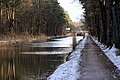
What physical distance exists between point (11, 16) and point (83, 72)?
2410 inches

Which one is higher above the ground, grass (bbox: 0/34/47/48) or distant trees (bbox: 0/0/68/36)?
distant trees (bbox: 0/0/68/36)

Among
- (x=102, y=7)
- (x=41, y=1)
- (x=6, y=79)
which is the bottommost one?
(x=6, y=79)

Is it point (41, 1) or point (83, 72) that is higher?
point (41, 1)

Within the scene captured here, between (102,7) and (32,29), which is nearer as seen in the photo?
(102,7)

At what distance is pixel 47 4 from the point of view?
11319 cm

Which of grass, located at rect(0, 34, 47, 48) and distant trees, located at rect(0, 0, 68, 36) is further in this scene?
distant trees, located at rect(0, 0, 68, 36)

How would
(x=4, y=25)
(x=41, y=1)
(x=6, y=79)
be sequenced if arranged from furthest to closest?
(x=41, y=1) → (x=4, y=25) → (x=6, y=79)

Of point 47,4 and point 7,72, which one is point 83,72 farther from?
point 47,4

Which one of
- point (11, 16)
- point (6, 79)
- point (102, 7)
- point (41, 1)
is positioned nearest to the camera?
point (6, 79)

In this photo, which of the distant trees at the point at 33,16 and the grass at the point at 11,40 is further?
the distant trees at the point at 33,16

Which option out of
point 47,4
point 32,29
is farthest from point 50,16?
point 32,29

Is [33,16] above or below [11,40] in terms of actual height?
above

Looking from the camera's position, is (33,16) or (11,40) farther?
(33,16)

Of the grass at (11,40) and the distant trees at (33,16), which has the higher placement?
the distant trees at (33,16)
